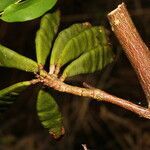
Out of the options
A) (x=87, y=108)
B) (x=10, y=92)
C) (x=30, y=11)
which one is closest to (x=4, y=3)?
(x=30, y=11)

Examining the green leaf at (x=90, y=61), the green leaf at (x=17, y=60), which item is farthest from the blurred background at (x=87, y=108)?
the green leaf at (x=17, y=60)

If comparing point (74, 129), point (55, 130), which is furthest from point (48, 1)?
point (74, 129)

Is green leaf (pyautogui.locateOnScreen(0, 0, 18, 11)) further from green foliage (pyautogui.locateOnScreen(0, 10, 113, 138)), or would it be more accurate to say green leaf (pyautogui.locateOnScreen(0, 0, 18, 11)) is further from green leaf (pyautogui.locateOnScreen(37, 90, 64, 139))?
green leaf (pyautogui.locateOnScreen(37, 90, 64, 139))

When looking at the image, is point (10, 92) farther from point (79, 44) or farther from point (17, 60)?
point (79, 44)

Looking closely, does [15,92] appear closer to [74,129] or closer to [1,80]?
[74,129]

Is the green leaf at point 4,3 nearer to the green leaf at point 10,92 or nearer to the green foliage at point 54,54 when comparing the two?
the green foliage at point 54,54

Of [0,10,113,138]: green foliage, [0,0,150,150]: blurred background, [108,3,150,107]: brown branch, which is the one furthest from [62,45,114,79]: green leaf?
[0,0,150,150]: blurred background
